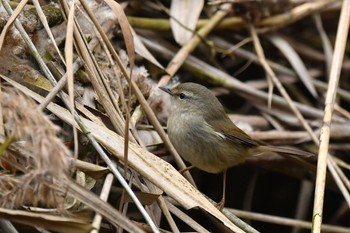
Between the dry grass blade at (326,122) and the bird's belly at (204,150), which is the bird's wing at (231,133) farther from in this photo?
the dry grass blade at (326,122)

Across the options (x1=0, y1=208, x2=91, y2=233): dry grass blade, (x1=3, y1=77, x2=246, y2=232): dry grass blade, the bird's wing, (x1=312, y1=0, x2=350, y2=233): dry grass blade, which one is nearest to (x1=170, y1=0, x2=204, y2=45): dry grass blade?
the bird's wing

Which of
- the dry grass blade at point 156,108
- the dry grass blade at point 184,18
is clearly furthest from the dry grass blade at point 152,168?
the dry grass blade at point 184,18

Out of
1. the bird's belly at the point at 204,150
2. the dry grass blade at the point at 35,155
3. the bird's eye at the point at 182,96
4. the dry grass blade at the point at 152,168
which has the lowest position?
the dry grass blade at the point at 35,155

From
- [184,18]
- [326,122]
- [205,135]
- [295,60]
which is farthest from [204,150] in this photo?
[295,60]

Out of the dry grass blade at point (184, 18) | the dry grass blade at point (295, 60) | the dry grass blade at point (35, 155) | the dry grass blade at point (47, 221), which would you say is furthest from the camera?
the dry grass blade at point (295, 60)

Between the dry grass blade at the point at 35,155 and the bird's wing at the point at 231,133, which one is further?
the bird's wing at the point at 231,133

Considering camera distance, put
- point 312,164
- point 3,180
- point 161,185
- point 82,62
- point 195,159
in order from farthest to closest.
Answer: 1. point 312,164
2. point 195,159
3. point 82,62
4. point 161,185
5. point 3,180

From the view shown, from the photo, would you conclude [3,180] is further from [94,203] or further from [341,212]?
Answer: [341,212]

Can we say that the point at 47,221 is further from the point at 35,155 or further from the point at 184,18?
the point at 184,18

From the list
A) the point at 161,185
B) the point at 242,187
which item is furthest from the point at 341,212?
the point at 161,185
